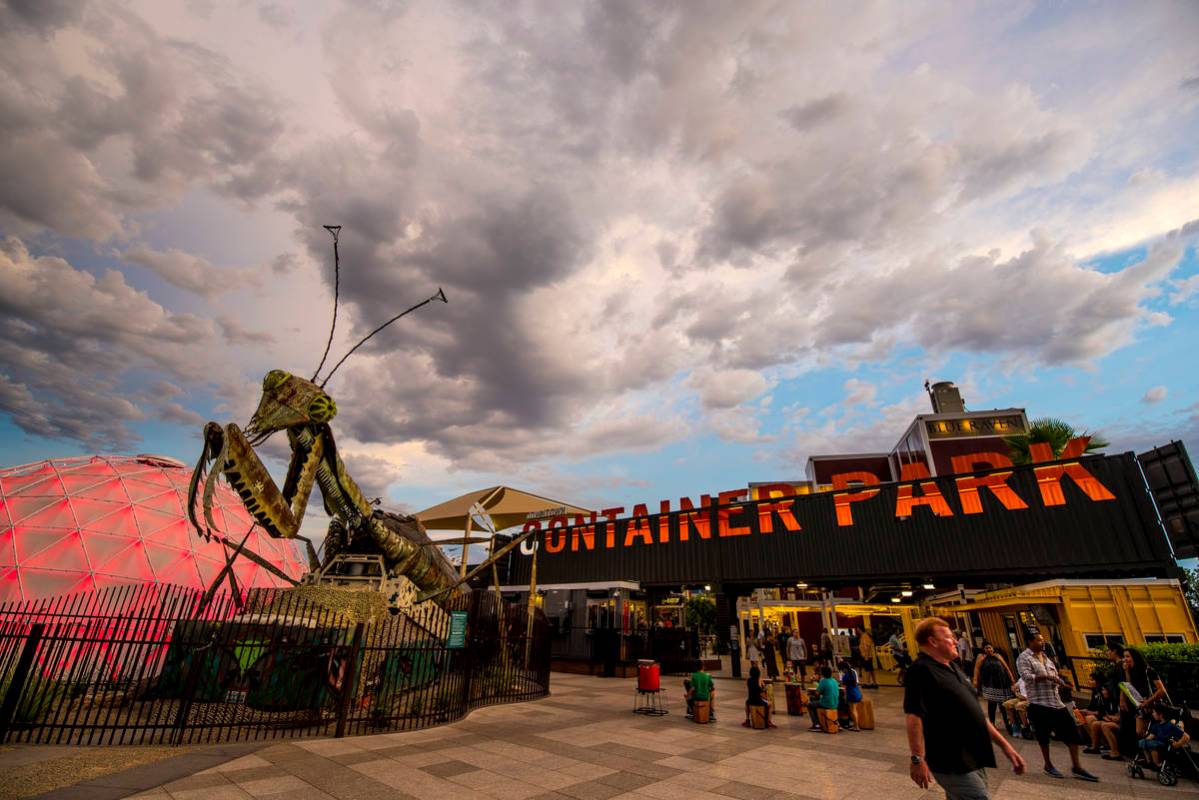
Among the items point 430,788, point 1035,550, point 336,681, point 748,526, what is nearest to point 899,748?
point 430,788

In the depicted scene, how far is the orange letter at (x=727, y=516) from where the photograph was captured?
2466 cm

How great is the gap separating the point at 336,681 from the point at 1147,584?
833 inches

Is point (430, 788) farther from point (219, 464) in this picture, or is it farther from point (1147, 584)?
point (1147, 584)

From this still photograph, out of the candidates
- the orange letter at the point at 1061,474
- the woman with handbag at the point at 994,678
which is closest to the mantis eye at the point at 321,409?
the woman with handbag at the point at 994,678

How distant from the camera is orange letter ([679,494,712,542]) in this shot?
1013 inches

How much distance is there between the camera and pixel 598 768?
7.43 metres

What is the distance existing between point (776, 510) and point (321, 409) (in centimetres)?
2058

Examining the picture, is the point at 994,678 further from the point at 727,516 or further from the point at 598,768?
the point at 727,516

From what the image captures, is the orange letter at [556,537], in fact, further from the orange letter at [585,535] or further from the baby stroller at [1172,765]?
the baby stroller at [1172,765]

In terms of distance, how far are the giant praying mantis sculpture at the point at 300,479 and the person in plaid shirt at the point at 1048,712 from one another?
11390mm

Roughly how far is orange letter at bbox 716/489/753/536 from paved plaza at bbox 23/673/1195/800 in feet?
45.1

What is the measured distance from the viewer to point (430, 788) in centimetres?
627

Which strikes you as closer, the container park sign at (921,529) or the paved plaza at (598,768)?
the paved plaza at (598,768)

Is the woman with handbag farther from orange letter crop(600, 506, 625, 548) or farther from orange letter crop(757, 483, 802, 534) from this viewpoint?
orange letter crop(600, 506, 625, 548)
